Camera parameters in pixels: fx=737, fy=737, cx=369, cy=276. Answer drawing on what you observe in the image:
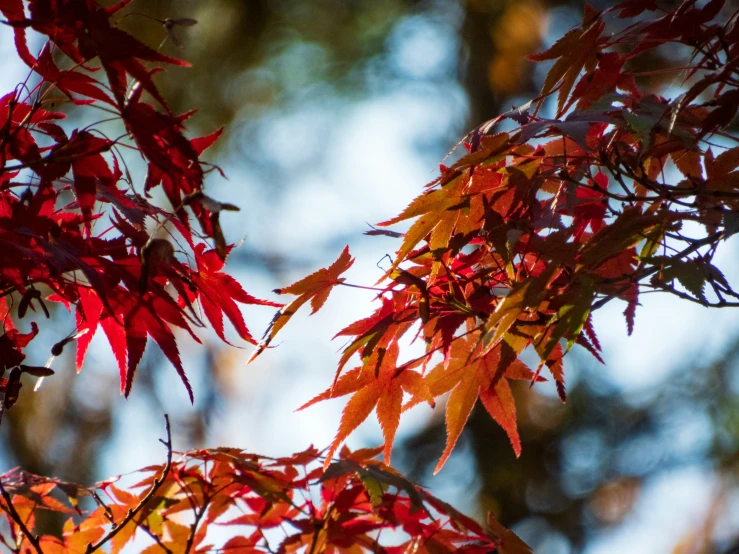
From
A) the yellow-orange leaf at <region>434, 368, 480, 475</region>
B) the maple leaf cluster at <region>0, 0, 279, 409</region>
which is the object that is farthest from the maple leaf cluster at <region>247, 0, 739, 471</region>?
the maple leaf cluster at <region>0, 0, 279, 409</region>

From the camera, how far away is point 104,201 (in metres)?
0.67

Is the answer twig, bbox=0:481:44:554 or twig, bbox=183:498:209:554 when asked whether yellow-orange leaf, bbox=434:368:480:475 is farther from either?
twig, bbox=0:481:44:554

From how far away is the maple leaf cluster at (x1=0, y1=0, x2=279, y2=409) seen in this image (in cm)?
57

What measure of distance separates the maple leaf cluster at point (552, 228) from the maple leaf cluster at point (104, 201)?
126 mm

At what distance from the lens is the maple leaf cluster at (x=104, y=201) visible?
22.3 inches

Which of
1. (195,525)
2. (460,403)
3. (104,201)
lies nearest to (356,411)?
(460,403)

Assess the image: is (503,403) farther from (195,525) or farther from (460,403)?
(195,525)

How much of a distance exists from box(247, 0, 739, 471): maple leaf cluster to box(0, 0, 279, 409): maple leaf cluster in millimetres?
126

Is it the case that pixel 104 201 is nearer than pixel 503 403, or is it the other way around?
pixel 104 201

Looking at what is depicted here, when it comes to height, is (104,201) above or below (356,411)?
above

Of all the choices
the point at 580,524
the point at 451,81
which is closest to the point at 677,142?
the point at 580,524

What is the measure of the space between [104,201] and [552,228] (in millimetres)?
412

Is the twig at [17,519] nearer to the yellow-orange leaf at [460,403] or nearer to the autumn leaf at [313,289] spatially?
the autumn leaf at [313,289]

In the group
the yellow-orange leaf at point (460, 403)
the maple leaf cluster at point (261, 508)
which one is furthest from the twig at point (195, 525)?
the yellow-orange leaf at point (460, 403)
